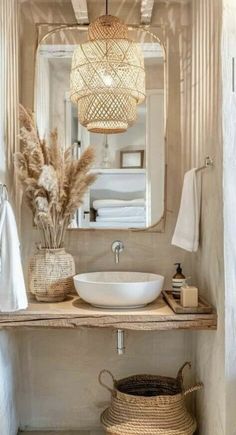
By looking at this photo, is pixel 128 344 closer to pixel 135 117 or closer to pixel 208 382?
pixel 208 382

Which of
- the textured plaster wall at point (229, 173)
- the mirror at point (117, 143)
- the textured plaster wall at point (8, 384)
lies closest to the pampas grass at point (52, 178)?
the mirror at point (117, 143)

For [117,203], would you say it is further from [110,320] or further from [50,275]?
[110,320]

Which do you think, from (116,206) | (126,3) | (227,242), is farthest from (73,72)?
(227,242)

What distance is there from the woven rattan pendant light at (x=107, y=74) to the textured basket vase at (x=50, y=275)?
704 millimetres

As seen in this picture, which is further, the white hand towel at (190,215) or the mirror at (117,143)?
the mirror at (117,143)

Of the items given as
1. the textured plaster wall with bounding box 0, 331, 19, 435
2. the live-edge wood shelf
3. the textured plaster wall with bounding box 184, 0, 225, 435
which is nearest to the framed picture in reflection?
the textured plaster wall with bounding box 184, 0, 225, 435

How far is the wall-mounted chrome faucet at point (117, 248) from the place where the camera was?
2.59m

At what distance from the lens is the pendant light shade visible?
2.32 metres

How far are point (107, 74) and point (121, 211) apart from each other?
2.37ft

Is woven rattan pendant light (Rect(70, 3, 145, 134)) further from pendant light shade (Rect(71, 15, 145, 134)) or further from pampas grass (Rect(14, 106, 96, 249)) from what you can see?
pampas grass (Rect(14, 106, 96, 249))

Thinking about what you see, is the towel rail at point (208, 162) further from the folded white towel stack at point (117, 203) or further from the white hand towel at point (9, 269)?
the white hand towel at point (9, 269)

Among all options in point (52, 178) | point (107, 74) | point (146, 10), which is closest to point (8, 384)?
point (52, 178)

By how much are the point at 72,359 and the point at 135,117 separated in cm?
136

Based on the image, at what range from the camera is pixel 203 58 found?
2.28 metres
